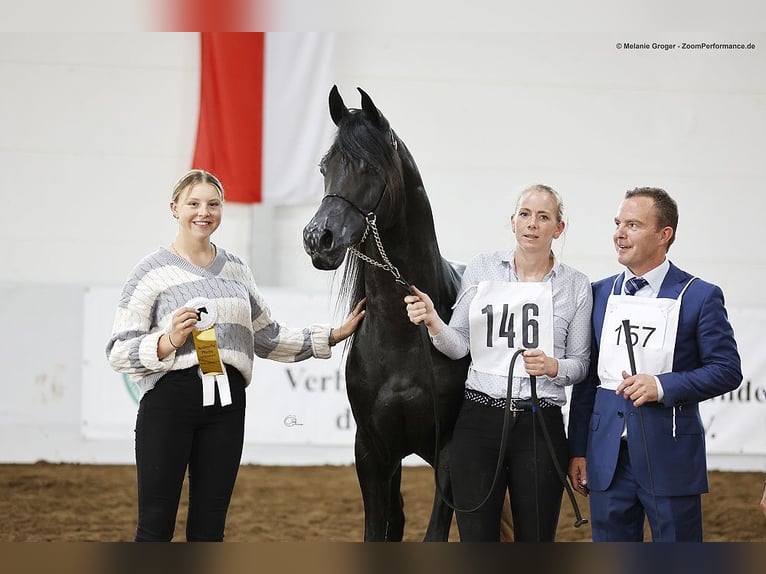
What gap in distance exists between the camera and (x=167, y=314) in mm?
1870

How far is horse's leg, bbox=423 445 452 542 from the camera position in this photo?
6.61 feet

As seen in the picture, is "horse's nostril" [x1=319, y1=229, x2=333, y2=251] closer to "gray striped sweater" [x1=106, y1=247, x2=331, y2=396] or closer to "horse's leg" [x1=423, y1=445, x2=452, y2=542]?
"gray striped sweater" [x1=106, y1=247, x2=331, y2=396]

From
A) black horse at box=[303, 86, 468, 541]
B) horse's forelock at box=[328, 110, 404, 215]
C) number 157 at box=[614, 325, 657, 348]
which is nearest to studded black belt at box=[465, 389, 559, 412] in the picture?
black horse at box=[303, 86, 468, 541]

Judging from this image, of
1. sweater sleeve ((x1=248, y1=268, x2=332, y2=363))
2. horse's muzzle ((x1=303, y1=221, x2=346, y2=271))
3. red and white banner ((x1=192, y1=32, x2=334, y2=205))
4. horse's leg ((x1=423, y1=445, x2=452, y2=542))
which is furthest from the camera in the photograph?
red and white banner ((x1=192, y1=32, x2=334, y2=205))

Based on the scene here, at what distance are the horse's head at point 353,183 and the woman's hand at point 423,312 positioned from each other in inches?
7.0

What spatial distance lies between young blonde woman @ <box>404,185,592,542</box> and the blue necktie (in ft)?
0.28

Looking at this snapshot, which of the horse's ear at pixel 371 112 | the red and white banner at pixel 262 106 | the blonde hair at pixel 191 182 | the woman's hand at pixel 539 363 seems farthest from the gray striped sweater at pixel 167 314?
the red and white banner at pixel 262 106

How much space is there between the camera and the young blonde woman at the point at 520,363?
5.90 feet

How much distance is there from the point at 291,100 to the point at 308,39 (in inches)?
12.2

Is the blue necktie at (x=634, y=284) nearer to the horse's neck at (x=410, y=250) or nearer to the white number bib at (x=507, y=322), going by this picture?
the white number bib at (x=507, y=322)

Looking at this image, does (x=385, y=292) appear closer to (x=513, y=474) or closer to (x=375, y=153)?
(x=375, y=153)

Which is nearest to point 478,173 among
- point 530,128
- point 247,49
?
point 530,128

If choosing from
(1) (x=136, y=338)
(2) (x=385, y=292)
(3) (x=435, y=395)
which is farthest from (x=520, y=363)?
(1) (x=136, y=338)

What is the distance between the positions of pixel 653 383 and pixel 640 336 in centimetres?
11
